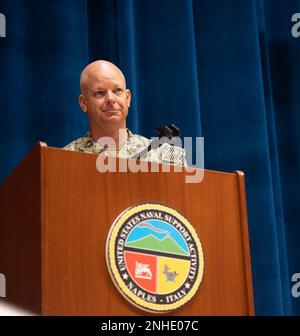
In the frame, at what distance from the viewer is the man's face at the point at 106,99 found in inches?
72.5

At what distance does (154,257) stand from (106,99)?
0.62 m

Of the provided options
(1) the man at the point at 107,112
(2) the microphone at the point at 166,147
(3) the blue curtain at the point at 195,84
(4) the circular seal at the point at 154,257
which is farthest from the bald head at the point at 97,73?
(4) the circular seal at the point at 154,257

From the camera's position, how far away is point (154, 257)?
1335 millimetres

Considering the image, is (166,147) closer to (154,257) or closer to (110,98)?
(154,257)

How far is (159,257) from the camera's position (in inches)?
52.7

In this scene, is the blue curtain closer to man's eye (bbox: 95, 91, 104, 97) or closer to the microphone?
man's eye (bbox: 95, 91, 104, 97)

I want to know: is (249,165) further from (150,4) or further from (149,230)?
(149,230)

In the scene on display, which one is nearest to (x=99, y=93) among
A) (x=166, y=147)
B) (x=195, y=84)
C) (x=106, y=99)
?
(x=106, y=99)

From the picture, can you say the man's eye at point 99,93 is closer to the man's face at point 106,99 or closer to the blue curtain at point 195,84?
the man's face at point 106,99

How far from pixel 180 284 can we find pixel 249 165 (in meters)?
1.27

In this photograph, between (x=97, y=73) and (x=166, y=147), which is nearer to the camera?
(x=166, y=147)

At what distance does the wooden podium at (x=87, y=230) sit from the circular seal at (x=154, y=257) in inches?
0.7

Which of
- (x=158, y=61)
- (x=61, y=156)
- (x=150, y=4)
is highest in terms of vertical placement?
(x=150, y=4)
